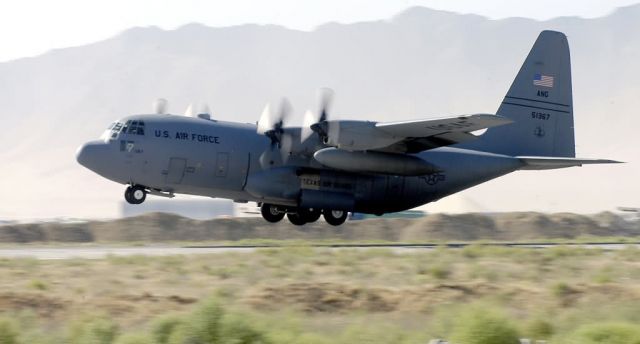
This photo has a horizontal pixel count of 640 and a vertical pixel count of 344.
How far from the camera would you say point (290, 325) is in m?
16.0

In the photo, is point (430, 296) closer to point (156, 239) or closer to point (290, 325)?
point (290, 325)

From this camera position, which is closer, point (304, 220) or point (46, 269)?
point (46, 269)

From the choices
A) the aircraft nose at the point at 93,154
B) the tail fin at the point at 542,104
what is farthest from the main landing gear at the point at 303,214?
the tail fin at the point at 542,104

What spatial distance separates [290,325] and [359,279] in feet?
28.1

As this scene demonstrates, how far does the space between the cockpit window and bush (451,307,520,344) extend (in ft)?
68.6

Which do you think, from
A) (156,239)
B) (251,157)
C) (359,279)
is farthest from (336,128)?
(156,239)

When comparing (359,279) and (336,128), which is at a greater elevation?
(336,128)

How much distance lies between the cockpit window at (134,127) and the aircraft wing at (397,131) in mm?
6832

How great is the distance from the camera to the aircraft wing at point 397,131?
1240 inches

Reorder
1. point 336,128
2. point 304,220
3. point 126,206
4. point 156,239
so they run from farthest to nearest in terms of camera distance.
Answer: point 126,206 → point 156,239 → point 304,220 → point 336,128

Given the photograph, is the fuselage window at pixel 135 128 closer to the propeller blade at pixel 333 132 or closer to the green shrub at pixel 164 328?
the propeller blade at pixel 333 132

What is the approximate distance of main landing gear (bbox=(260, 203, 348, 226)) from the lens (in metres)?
35.3

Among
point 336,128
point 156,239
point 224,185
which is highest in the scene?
point 336,128

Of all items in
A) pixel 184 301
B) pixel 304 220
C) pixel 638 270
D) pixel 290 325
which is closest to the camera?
pixel 290 325
